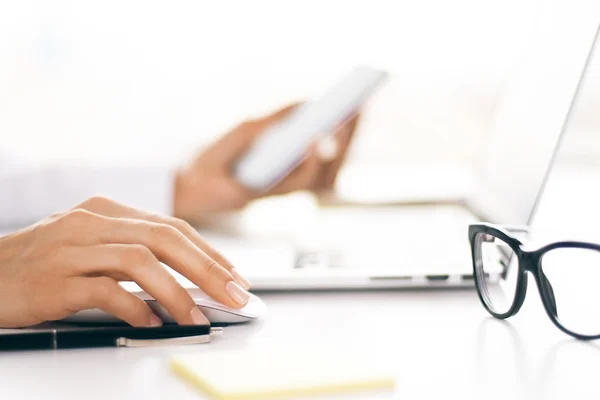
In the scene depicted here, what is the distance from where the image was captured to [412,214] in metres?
1.12

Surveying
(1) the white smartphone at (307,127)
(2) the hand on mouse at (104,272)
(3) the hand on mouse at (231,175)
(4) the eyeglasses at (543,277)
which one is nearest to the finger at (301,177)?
(3) the hand on mouse at (231,175)

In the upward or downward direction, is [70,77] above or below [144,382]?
above

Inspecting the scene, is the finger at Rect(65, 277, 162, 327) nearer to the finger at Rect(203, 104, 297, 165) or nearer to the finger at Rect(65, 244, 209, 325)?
the finger at Rect(65, 244, 209, 325)

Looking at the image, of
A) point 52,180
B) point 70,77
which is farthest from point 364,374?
point 70,77

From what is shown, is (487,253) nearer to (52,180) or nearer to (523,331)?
(523,331)

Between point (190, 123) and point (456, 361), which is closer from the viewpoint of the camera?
point (456, 361)

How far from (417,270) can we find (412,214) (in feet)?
1.43

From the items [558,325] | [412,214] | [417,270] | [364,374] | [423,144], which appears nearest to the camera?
[364,374]

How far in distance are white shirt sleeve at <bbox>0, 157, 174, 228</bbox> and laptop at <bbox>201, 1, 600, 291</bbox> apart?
0.16m

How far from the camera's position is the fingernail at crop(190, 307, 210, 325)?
534mm

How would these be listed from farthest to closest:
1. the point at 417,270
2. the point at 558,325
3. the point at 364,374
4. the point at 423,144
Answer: the point at 423,144
the point at 417,270
the point at 558,325
the point at 364,374

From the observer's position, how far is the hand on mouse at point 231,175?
116cm

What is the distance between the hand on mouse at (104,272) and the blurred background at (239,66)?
151 cm

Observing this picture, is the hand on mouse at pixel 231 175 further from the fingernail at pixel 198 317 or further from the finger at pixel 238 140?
the fingernail at pixel 198 317
